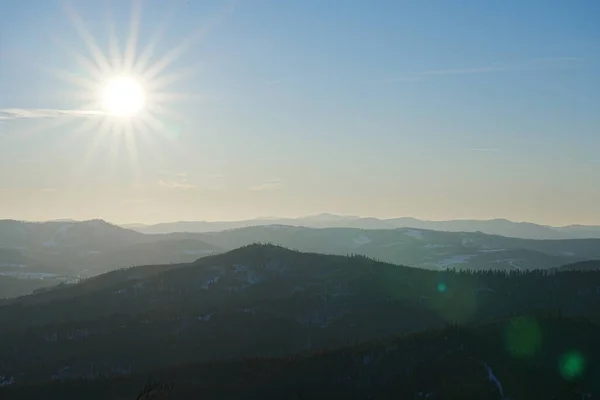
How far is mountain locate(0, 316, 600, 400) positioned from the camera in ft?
470

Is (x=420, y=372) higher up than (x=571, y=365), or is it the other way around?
(x=571, y=365)

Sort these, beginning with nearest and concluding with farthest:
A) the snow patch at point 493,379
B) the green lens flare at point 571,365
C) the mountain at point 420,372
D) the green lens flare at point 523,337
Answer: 1. the snow patch at point 493,379
2. the mountain at point 420,372
3. the green lens flare at point 571,365
4. the green lens flare at point 523,337

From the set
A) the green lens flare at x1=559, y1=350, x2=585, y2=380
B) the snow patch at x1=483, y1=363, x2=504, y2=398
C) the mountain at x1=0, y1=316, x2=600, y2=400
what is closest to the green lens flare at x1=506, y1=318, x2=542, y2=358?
the mountain at x1=0, y1=316, x2=600, y2=400

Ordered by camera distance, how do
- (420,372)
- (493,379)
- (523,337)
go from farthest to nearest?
(523,337) → (420,372) → (493,379)

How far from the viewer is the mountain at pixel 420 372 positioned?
470 feet

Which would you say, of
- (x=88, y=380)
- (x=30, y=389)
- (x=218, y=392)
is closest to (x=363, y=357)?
(x=218, y=392)

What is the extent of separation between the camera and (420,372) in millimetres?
155500

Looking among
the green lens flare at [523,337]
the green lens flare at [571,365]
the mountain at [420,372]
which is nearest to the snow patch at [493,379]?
the mountain at [420,372]

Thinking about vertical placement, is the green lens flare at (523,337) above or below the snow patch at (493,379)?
above

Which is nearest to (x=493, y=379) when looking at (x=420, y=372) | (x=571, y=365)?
(x=420, y=372)

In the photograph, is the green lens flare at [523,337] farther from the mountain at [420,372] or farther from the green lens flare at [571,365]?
the green lens flare at [571,365]

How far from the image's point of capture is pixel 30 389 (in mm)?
189000

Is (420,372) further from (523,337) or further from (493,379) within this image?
(523,337)

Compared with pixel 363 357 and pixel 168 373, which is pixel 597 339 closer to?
pixel 363 357
